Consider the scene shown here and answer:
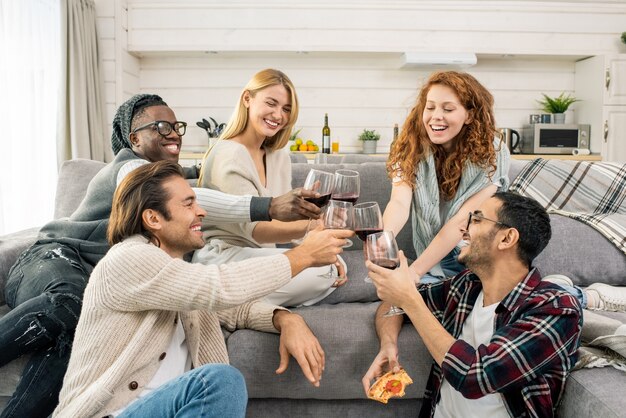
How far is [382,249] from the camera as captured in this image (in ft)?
4.15

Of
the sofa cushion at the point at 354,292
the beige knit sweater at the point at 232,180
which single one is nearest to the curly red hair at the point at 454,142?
the sofa cushion at the point at 354,292

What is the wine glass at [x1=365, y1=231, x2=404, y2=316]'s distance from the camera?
1.26 meters

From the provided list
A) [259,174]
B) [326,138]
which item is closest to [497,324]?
[259,174]

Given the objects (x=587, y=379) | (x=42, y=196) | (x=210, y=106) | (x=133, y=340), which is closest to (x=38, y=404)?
(x=133, y=340)

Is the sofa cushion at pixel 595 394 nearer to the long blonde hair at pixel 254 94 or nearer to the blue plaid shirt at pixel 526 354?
the blue plaid shirt at pixel 526 354

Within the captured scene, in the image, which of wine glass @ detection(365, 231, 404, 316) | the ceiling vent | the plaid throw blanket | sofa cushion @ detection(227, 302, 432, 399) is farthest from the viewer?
the ceiling vent

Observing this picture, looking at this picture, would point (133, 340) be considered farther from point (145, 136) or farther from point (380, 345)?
point (145, 136)

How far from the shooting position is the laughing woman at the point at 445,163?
1.97 meters

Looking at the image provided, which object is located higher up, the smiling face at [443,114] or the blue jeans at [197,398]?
the smiling face at [443,114]

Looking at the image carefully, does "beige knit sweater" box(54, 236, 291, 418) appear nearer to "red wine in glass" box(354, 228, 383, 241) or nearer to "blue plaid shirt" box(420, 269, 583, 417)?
"red wine in glass" box(354, 228, 383, 241)

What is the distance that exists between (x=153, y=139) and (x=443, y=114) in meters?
1.06

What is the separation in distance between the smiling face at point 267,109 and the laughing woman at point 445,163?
47 cm

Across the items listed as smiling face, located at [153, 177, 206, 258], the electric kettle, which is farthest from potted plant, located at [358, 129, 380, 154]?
smiling face, located at [153, 177, 206, 258]

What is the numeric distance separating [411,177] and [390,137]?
11.2ft
